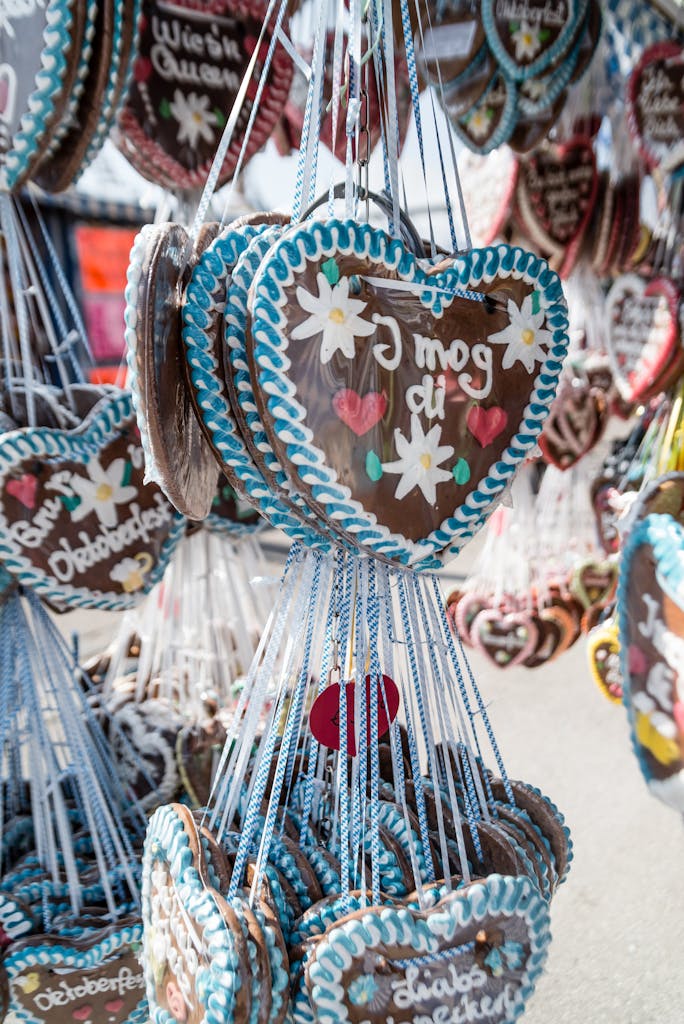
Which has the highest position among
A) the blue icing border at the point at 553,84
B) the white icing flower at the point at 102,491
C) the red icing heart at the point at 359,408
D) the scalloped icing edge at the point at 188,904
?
the blue icing border at the point at 553,84

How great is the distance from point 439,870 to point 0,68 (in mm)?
983

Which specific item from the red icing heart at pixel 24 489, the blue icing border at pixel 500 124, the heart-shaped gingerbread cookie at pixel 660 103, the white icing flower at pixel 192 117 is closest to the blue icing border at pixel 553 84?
the blue icing border at pixel 500 124

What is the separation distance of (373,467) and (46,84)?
649mm

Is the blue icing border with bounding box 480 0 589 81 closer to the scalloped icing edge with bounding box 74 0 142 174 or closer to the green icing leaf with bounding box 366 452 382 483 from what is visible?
the scalloped icing edge with bounding box 74 0 142 174

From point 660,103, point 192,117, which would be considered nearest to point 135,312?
point 192,117

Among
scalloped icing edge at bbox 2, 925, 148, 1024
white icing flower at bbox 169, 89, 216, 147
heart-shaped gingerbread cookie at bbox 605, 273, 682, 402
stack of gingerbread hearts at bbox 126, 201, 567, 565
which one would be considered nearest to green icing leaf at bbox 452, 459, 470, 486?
stack of gingerbread hearts at bbox 126, 201, 567, 565

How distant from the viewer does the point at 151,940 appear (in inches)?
30.6

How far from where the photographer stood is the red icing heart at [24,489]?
Answer: 1.02m

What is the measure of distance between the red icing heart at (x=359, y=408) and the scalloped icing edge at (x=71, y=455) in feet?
1.71

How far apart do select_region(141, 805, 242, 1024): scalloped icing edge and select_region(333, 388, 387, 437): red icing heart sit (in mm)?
382

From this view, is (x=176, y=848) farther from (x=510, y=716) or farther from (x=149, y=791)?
(x=510, y=716)

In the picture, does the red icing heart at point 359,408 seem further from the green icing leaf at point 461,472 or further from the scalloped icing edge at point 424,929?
the scalloped icing edge at point 424,929

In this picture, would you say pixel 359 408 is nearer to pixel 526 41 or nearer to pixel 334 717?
pixel 334 717

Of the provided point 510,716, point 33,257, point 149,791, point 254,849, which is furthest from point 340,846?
point 510,716
